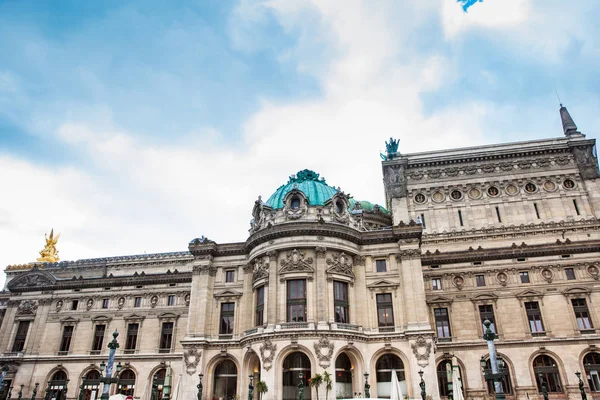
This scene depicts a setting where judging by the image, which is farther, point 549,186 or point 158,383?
point 549,186

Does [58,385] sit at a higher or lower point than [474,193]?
lower

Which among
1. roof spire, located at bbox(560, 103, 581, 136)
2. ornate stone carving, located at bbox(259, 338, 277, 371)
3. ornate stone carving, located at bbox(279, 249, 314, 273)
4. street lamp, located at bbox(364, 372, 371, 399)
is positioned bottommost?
street lamp, located at bbox(364, 372, 371, 399)

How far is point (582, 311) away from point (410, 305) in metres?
20.6

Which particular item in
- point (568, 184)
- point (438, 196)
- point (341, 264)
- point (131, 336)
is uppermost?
point (568, 184)

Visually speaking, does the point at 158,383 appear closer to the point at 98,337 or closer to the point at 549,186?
the point at 98,337

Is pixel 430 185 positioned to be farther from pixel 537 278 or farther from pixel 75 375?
pixel 75 375

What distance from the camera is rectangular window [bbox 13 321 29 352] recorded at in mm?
59487

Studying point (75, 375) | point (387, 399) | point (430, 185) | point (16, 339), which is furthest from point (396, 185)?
point (16, 339)

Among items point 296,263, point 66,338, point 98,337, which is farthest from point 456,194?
point 66,338

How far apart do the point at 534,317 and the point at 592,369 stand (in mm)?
7046

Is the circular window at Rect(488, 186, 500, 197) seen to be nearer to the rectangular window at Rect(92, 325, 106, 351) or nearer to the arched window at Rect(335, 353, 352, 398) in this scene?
the arched window at Rect(335, 353, 352, 398)

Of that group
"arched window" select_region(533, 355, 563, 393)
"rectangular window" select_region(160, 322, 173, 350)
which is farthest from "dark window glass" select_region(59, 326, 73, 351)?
"arched window" select_region(533, 355, 563, 393)

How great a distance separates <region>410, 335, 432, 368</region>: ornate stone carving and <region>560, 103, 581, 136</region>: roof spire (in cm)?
4287

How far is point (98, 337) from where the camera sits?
5838 cm
